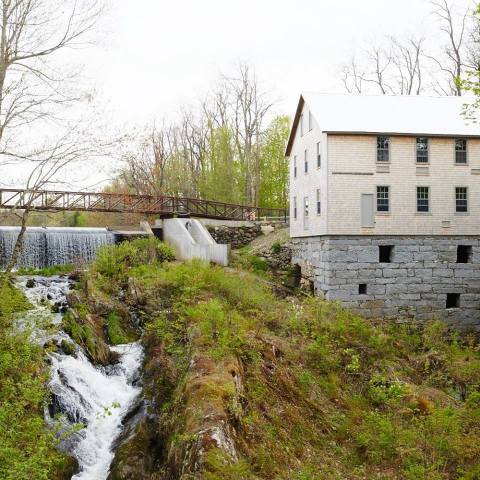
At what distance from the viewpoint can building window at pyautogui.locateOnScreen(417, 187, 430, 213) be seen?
20.3 meters

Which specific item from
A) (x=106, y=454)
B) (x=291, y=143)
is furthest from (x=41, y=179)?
(x=291, y=143)

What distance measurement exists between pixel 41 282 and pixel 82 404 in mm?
7379

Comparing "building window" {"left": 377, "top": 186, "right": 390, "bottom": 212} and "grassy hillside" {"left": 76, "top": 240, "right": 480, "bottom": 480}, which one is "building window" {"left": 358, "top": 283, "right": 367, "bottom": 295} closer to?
"grassy hillside" {"left": 76, "top": 240, "right": 480, "bottom": 480}

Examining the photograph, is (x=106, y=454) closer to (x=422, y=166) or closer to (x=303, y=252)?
(x=303, y=252)

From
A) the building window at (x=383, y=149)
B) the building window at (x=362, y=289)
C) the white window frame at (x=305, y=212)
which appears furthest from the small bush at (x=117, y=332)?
the building window at (x=383, y=149)

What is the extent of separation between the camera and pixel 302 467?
845 cm

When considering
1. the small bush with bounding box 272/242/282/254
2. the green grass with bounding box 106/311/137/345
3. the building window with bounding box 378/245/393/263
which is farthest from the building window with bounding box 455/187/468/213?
the green grass with bounding box 106/311/137/345

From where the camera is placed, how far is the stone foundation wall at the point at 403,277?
1959 centimetres

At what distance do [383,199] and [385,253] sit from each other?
7.39ft

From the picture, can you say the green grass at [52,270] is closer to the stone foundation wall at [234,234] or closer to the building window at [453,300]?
the stone foundation wall at [234,234]

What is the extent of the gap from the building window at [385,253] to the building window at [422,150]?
3853 mm

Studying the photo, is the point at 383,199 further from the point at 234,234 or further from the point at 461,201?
the point at 234,234

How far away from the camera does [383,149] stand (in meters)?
20.2

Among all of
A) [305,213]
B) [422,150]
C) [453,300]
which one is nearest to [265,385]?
[305,213]
